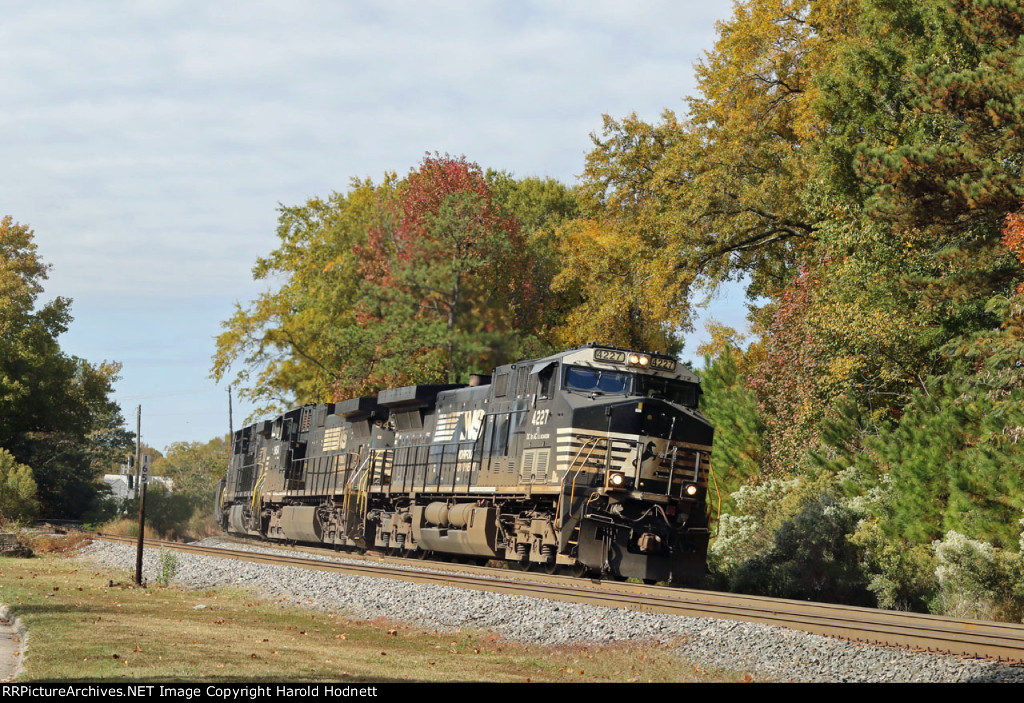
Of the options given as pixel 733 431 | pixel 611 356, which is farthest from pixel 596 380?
pixel 733 431

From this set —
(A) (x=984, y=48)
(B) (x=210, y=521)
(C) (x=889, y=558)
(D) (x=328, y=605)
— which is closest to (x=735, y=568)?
(C) (x=889, y=558)

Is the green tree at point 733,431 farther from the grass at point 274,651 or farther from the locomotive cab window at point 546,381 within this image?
the grass at point 274,651

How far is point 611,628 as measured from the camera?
13.3m

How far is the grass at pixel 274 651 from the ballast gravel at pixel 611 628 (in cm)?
42

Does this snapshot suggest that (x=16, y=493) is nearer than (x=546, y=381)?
No

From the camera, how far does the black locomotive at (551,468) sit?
61.1 feet

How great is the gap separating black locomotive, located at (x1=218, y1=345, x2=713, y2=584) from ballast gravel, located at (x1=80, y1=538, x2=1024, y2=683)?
3.34 m

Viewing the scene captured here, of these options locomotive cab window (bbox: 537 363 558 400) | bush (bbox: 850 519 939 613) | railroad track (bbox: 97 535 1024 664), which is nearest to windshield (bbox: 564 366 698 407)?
locomotive cab window (bbox: 537 363 558 400)

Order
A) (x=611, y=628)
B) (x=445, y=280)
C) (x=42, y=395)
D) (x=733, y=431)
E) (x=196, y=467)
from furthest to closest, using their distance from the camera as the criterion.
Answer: (x=196, y=467)
(x=42, y=395)
(x=445, y=280)
(x=733, y=431)
(x=611, y=628)

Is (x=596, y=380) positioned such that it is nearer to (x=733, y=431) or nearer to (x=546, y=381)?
(x=546, y=381)

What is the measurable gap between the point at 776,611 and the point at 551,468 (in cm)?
618

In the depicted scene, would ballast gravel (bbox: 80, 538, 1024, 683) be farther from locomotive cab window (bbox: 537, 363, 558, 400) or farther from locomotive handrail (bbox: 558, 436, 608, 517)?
locomotive cab window (bbox: 537, 363, 558, 400)

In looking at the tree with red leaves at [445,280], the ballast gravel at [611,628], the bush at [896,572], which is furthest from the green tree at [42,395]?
the bush at [896,572]
